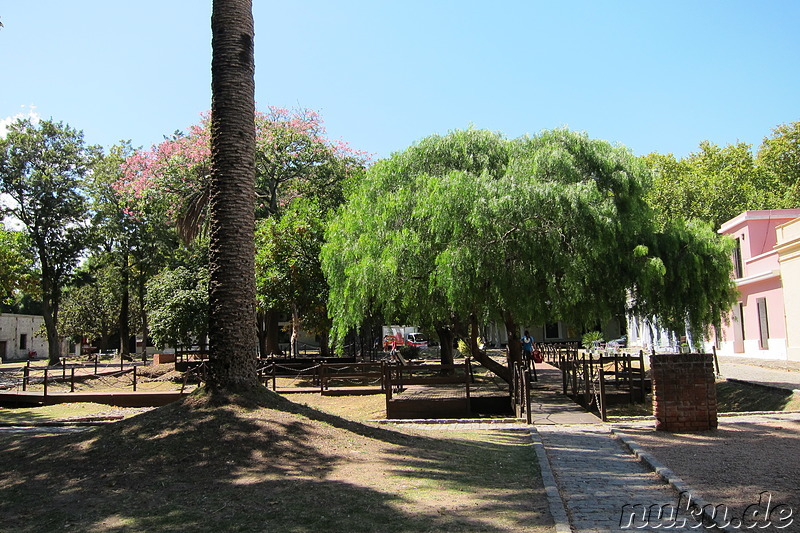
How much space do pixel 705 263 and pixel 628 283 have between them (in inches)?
84.5

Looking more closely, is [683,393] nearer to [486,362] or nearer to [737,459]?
[737,459]

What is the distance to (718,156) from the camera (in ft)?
138

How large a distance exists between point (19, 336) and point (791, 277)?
62611mm

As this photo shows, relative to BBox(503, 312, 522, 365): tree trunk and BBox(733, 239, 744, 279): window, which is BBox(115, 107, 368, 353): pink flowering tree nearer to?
BBox(503, 312, 522, 365): tree trunk

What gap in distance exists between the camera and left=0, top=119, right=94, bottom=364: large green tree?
3869 cm

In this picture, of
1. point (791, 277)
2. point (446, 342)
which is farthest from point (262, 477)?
point (791, 277)

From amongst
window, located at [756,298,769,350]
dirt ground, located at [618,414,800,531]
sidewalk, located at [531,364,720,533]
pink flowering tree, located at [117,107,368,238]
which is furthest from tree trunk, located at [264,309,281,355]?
window, located at [756,298,769,350]

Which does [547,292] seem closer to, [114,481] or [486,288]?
[486,288]

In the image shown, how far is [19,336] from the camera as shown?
59844 millimetres

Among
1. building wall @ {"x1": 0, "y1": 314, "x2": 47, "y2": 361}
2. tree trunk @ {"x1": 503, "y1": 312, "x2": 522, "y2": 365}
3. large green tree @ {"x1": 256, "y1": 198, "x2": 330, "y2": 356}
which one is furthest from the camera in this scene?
building wall @ {"x1": 0, "y1": 314, "x2": 47, "y2": 361}

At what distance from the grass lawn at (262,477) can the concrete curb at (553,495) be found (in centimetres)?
10

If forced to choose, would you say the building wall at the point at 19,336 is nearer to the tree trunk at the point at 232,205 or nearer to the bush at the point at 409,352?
the bush at the point at 409,352

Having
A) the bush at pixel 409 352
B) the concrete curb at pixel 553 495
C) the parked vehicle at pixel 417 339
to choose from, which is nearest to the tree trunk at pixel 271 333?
the bush at pixel 409 352

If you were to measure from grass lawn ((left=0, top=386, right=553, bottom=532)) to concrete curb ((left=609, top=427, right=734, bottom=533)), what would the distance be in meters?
1.42
